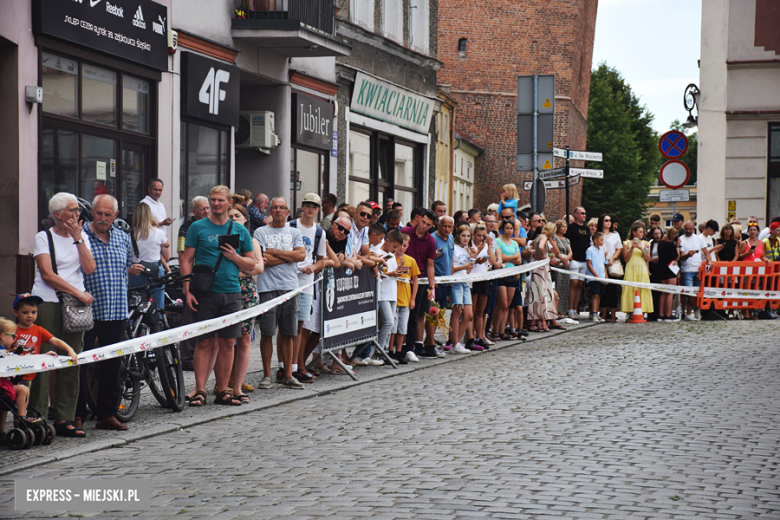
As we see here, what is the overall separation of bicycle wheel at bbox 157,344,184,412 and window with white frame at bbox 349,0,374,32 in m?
15.0

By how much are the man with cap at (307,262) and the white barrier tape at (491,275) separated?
2.53m

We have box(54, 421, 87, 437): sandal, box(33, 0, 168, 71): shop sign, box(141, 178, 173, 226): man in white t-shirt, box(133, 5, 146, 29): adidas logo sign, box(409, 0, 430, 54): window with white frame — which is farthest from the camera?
box(409, 0, 430, 54): window with white frame

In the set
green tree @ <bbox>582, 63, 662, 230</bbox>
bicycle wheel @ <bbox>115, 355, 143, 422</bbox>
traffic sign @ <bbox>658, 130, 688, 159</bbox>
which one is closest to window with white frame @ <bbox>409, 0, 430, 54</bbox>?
traffic sign @ <bbox>658, 130, 688, 159</bbox>

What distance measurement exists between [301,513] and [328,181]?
57.1 ft

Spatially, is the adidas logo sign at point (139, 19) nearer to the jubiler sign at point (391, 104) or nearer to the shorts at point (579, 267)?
the jubiler sign at point (391, 104)

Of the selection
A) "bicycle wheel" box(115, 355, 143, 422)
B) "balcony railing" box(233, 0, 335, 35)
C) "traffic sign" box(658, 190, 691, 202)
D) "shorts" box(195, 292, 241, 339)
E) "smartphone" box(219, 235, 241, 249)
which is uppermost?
"balcony railing" box(233, 0, 335, 35)

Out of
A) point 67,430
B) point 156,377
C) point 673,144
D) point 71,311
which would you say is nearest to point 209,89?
point 673,144

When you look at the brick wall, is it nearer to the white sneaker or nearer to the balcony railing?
the balcony railing

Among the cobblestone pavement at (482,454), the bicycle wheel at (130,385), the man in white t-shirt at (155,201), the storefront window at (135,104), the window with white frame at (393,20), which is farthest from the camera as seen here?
the window with white frame at (393,20)

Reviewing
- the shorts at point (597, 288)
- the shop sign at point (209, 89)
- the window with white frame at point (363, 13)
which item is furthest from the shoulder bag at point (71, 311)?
the window with white frame at point (363, 13)

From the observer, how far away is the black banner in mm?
11531

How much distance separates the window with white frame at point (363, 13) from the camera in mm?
23047

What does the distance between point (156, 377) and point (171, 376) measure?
0.52ft

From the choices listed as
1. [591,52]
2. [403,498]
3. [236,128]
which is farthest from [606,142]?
[403,498]
